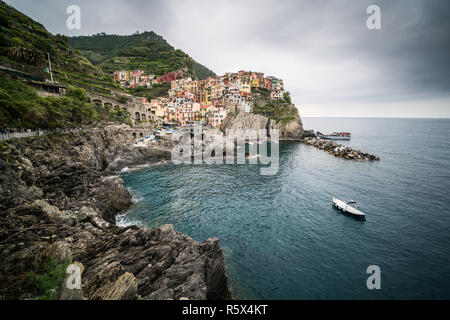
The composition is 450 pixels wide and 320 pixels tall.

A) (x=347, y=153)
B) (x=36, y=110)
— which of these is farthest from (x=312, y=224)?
(x=347, y=153)

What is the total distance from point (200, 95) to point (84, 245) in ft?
332

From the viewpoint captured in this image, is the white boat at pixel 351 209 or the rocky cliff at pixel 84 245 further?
the white boat at pixel 351 209

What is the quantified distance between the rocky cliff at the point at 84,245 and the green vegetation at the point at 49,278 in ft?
0.41

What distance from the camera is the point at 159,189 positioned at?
119ft

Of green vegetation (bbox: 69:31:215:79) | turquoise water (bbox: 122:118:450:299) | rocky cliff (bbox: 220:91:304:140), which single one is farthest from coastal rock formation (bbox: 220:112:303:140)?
green vegetation (bbox: 69:31:215:79)

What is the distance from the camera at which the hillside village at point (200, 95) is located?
87.4 metres

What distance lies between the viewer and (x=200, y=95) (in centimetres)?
10450

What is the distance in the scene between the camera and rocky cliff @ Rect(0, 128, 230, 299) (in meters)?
10.1

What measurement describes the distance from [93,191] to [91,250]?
15.3 meters

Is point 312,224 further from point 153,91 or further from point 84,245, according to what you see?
point 153,91

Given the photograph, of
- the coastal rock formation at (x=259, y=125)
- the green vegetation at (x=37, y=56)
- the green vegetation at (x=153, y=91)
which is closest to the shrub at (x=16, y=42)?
the green vegetation at (x=37, y=56)

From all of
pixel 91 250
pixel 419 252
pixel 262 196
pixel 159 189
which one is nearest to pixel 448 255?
pixel 419 252

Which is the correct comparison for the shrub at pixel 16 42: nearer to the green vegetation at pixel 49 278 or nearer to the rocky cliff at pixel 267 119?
the green vegetation at pixel 49 278
